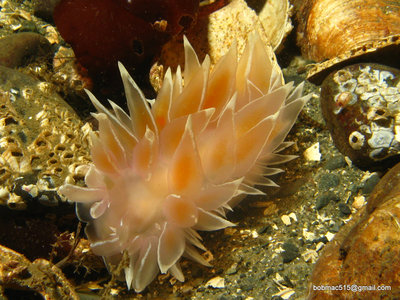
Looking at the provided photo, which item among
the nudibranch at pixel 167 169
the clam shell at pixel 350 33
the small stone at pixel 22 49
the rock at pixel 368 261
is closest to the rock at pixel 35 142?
the nudibranch at pixel 167 169

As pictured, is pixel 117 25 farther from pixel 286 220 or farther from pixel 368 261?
pixel 368 261

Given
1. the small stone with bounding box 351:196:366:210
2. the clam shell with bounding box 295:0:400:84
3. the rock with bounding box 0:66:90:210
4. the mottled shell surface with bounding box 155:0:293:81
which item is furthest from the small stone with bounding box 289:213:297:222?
the rock with bounding box 0:66:90:210

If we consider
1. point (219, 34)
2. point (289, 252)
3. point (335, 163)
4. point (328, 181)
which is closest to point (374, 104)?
point (335, 163)

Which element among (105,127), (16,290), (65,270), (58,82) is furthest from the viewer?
(58,82)

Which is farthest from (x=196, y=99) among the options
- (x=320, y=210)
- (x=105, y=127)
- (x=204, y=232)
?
(x=320, y=210)

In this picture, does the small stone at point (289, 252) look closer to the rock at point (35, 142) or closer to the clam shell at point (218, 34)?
the rock at point (35, 142)

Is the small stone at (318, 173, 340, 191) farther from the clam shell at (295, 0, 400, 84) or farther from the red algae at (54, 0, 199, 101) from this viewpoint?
the red algae at (54, 0, 199, 101)

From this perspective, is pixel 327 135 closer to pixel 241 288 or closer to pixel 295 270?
pixel 295 270
